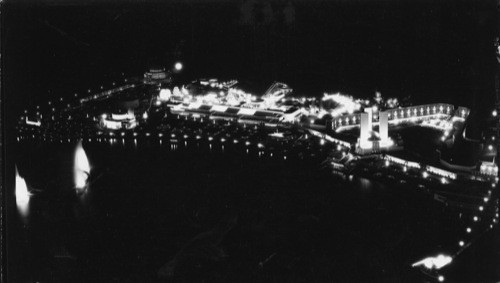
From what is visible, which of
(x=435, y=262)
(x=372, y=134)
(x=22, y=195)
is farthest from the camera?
(x=372, y=134)

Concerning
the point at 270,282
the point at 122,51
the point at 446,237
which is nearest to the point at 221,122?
the point at 122,51

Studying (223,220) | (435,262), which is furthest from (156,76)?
(435,262)

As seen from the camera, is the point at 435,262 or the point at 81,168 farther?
the point at 81,168

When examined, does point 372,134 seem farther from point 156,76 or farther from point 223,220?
point 156,76

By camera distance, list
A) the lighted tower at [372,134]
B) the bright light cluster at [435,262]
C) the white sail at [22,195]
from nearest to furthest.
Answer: the bright light cluster at [435,262] → the white sail at [22,195] → the lighted tower at [372,134]

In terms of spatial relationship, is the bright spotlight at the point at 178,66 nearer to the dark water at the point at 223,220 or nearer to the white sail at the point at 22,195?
the dark water at the point at 223,220

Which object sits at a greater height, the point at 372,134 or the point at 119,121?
the point at 119,121

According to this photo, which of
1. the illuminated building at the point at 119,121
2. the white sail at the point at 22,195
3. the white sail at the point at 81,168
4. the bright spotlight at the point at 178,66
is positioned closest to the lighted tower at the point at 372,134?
the bright spotlight at the point at 178,66

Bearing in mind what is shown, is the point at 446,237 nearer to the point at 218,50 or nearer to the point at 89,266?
the point at 218,50
